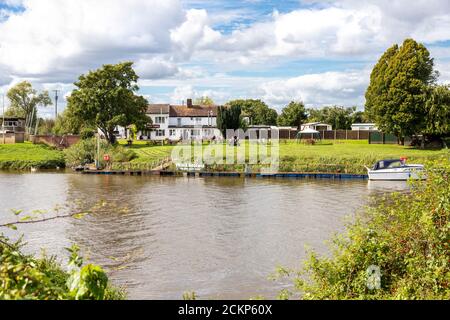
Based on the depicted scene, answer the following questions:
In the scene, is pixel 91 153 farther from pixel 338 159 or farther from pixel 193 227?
pixel 193 227

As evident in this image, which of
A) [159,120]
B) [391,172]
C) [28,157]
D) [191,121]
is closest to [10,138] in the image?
[28,157]

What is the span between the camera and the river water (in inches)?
648

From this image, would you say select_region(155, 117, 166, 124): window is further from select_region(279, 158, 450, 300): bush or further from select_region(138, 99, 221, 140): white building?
select_region(279, 158, 450, 300): bush

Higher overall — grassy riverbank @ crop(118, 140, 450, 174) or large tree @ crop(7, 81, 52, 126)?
large tree @ crop(7, 81, 52, 126)

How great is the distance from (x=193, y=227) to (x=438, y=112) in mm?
42527

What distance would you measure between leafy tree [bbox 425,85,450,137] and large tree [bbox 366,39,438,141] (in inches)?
27.0

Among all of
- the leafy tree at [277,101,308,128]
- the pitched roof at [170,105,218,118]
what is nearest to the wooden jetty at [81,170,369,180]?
the pitched roof at [170,105,218,118]

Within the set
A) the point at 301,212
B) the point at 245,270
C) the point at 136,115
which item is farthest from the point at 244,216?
the point at 136,115

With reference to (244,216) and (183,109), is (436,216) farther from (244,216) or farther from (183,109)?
(183,109)

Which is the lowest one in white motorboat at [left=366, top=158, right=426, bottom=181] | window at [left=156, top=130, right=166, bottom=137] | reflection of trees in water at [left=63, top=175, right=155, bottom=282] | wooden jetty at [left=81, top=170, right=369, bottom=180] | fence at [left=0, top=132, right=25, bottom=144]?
reflection of trees in water at [left=63, top=175, right=155, bottom=282]

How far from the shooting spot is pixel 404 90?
59812 millimetres

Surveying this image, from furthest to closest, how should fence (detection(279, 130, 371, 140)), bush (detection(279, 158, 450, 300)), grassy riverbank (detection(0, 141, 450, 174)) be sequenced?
fence (detection(279, 130, 371, 140)), grassy riverbank (detection(0, 141, 450, 174)), bush (detection(279, 158, 450, 300))

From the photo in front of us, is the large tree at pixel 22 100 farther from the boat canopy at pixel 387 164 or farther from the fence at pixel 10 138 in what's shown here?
the boat canopy at pixel 387 164

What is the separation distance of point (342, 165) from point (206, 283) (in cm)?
→ 3694
